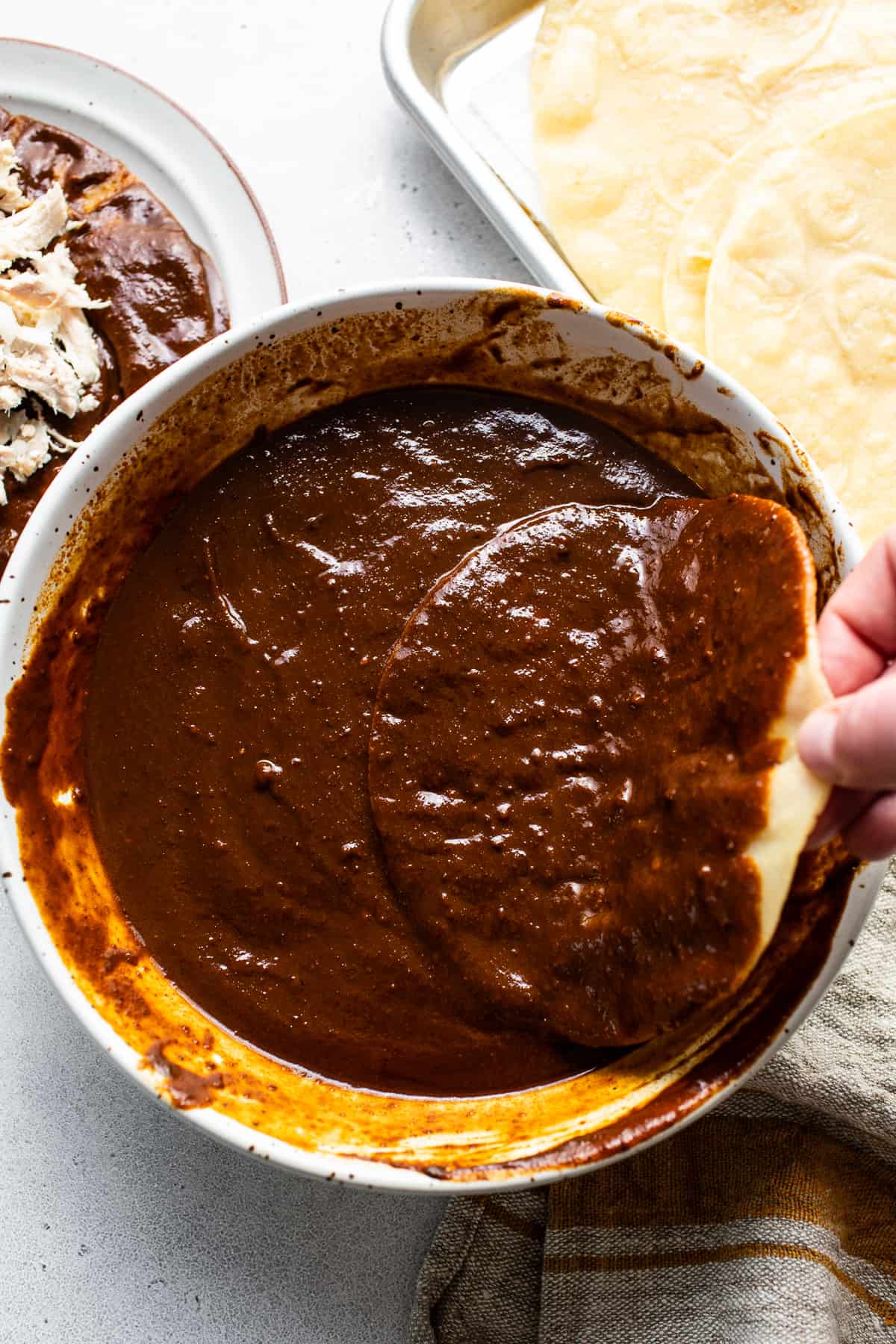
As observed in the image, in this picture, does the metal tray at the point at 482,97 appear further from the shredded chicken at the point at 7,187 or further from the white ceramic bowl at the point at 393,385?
the shredded chicken at the point at 7,187

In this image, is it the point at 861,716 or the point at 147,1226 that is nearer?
the point at 861,716

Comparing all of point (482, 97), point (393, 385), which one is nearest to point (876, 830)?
point (393, 385)

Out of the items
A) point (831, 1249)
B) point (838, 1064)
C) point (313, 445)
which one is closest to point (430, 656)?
point (313, 445)

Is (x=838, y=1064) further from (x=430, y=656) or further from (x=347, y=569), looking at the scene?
(x=347, y=569)

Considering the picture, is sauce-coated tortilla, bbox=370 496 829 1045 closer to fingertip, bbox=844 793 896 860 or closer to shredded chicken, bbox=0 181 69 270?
fingertip, bbox=844 793 896 860

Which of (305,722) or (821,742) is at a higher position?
(305,722)

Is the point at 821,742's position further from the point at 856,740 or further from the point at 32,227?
the point at 32,227

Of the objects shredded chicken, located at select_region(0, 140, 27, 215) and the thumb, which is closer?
the thumb

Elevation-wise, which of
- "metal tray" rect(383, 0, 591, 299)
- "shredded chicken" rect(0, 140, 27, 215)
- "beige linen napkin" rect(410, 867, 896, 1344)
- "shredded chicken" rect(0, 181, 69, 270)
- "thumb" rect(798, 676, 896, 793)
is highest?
"shredded chicken" rect(0, 140, 27, 215)

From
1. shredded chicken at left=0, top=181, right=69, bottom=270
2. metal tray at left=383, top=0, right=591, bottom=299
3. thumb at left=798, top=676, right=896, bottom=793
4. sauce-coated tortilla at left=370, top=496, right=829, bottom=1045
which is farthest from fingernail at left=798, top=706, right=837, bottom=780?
shredded chicken at left=0, top=181, right=69, bottom=270
